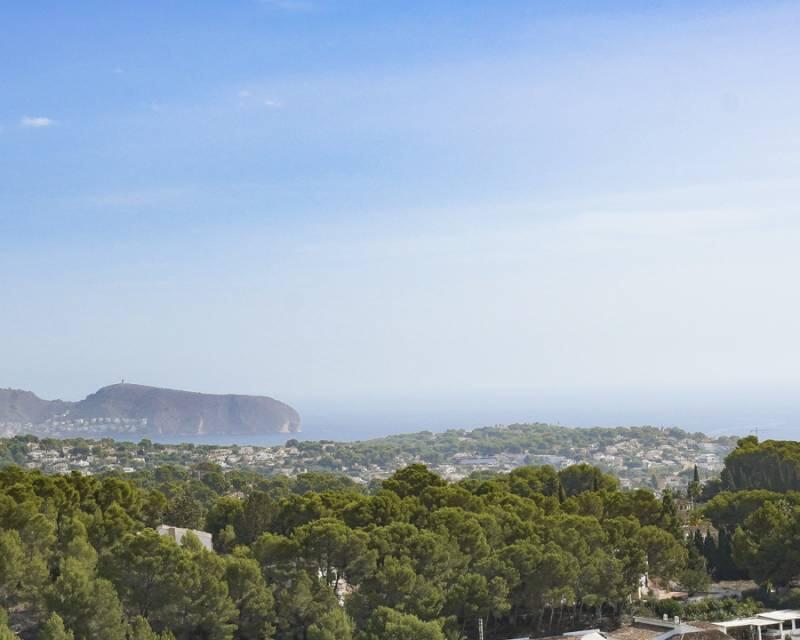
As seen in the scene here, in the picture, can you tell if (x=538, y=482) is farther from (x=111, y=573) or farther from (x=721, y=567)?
(x=111, y=573)

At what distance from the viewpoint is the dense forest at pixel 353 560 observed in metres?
23.6

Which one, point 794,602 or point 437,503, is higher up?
point 437,503

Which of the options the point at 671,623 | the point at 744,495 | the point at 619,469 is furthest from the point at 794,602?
the point at 619,469

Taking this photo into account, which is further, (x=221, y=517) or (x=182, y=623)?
(x=221, y=517)

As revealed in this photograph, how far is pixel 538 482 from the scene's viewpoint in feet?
136

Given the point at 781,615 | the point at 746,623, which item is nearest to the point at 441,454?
the point at 781,615

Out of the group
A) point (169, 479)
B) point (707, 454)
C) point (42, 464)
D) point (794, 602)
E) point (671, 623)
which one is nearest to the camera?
point (671, 623)

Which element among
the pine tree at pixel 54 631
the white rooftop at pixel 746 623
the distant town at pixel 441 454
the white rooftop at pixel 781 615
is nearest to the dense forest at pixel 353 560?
the pine tree at pixel 54 631

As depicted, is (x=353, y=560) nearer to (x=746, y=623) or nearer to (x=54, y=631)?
(x=54, y=631)

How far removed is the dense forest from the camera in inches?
931

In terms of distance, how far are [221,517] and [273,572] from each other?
7380 mm

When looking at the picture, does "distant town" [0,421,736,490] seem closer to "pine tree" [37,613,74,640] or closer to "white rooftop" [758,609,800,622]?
"white rooftop" [758,609,800,622]

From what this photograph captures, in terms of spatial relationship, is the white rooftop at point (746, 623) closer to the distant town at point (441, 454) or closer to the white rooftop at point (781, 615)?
the white rooftop at point (781, 615)

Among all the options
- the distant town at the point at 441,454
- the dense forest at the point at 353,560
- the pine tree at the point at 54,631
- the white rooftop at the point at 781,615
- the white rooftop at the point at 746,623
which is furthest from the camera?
the distant town at the point at 441,454
